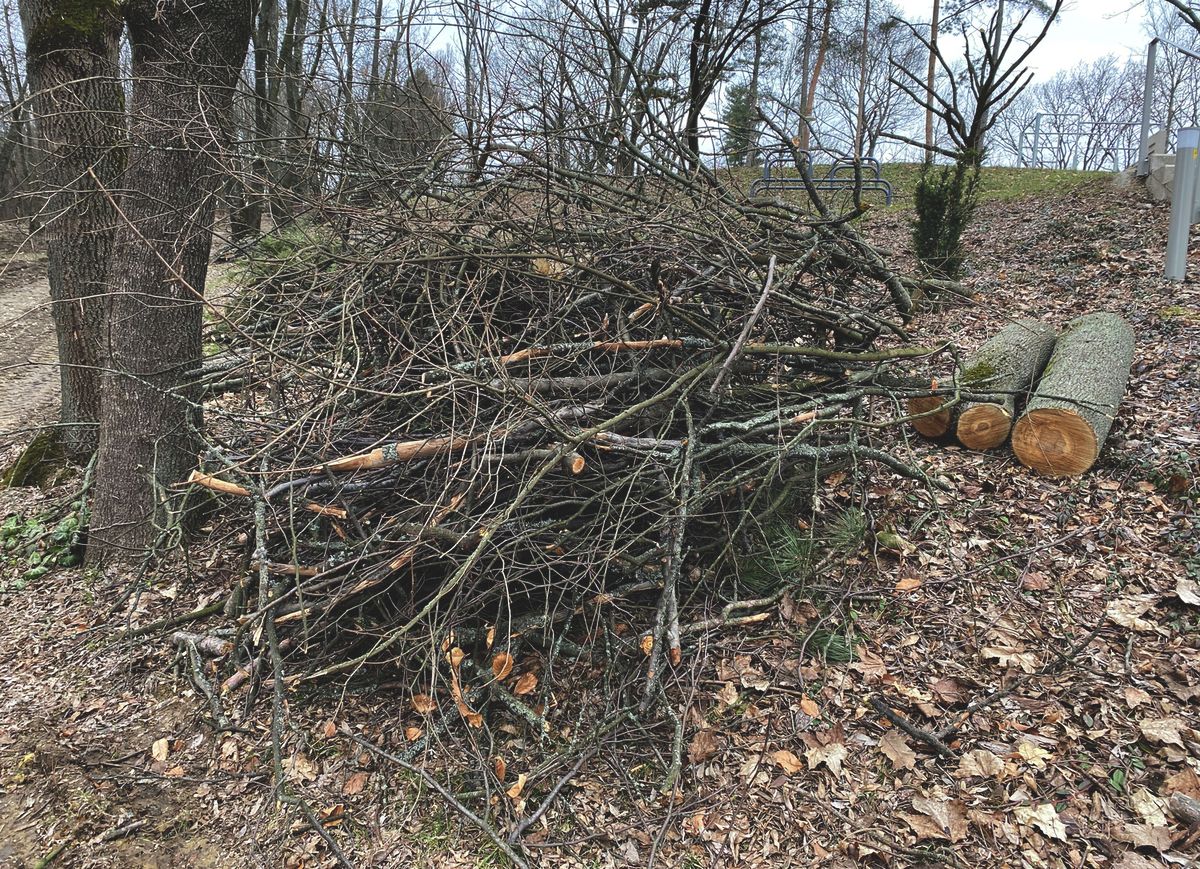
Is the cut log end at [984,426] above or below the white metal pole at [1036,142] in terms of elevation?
below

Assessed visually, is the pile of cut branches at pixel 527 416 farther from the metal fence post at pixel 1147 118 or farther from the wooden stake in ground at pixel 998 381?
the metal fence post at pixel 1147 118

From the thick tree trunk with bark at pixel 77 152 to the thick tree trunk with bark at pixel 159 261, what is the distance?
0.33 metres

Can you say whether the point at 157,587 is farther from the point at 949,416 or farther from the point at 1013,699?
the point at 949,416

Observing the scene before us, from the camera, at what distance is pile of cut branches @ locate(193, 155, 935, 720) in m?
3.13

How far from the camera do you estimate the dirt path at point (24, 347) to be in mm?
6605

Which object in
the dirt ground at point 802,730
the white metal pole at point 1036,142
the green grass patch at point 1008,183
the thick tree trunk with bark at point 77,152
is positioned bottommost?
the dirt ground at point 802,730

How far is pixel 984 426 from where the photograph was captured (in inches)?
179

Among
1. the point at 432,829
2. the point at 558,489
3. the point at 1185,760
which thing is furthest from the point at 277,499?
the point at 1185,760

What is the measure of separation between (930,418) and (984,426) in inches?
13.0

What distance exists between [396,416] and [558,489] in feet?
2.98

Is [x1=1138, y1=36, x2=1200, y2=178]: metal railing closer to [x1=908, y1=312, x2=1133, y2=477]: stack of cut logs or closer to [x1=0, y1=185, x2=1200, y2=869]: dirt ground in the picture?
[x1=908, y1=312, x2=1133, y2=477]: stack of cut logs

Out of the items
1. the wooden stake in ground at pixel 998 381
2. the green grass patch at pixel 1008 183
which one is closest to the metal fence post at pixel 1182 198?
the wooden stake in ground at pixel 998 381

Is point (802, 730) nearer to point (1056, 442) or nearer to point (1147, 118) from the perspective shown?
point (1056, 442)

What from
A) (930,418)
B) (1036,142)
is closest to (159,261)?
(930,418)
